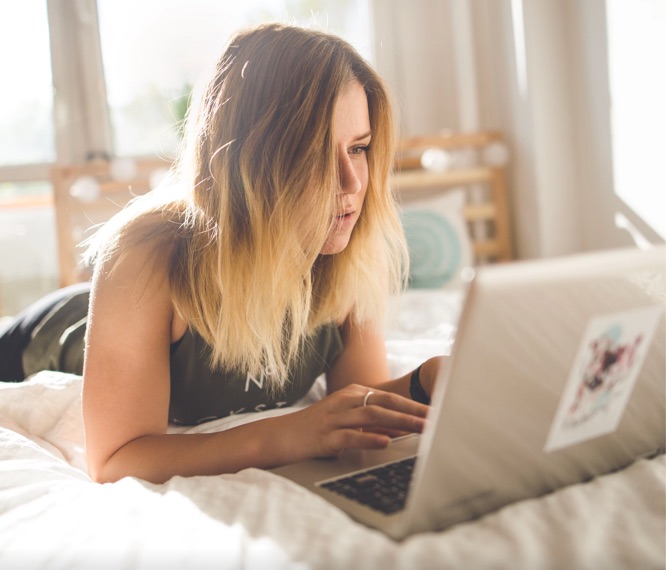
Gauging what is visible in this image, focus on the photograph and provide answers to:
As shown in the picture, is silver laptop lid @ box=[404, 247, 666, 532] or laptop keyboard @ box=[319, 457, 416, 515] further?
laptop keyboard @ box=[319, 457, 416, 515]

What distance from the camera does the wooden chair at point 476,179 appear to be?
2.83m

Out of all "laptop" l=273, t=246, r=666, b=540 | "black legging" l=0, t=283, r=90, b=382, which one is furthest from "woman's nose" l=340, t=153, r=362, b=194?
"black legging" l=0, t=283, r=90, b=382

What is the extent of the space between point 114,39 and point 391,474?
2.74 metres

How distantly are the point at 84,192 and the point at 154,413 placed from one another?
1.92 meters

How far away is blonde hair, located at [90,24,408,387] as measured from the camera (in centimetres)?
96

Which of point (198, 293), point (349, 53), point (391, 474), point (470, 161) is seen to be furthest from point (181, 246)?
point (470, 161)

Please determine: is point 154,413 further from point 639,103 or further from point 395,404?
point 639,103

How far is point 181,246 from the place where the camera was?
992 millimetres

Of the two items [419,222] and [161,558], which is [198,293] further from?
[419,222]

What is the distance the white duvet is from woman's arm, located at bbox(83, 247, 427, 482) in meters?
0.06

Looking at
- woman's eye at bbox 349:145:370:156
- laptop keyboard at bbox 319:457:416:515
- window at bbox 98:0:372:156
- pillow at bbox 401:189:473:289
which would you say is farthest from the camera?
window at bbox 98:0:372:156

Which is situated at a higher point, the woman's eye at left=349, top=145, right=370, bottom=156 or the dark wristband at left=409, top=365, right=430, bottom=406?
the woman's eye at left=349, top=145, right=370, bottom=156

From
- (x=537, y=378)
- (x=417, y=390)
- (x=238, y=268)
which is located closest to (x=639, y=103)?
(x=417, y=390)

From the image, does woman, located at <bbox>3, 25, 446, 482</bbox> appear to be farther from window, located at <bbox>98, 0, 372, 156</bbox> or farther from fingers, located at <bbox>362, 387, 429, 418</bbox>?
window, located at <bbox>98, 0, 372, 156</bbox>
